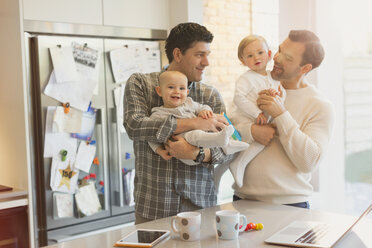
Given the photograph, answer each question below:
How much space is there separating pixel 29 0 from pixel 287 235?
2142 millimetres

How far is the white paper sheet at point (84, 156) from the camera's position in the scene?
2973 mm

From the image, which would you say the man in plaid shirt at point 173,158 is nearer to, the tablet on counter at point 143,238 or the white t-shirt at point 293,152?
the white t-shirt at point 293,152

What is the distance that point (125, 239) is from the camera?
142 cm

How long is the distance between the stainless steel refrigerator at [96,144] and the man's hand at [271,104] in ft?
4.79

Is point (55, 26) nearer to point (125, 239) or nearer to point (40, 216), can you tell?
point (40, 216)

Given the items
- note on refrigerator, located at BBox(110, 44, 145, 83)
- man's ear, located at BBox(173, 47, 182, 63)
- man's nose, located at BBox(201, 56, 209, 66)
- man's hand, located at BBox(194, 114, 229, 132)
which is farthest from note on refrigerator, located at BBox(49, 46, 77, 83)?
man's hand, located at BBox(194, 114, 229, 132)

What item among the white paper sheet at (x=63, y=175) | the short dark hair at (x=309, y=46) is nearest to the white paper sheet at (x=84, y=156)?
the white paper sheet at (x=63, y=175)

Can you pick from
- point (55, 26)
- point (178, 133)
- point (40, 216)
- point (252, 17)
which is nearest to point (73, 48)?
point (55, 26)

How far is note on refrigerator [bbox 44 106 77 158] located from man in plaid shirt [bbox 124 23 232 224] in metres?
1.06

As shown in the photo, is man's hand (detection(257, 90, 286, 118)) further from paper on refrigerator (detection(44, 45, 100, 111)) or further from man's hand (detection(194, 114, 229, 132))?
paper on refrigerator (detection(44, 45, 100, 111))

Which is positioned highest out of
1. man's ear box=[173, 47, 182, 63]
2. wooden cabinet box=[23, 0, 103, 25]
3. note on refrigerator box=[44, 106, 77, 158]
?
wooden cabinet box=[23, 0, 103, 25]

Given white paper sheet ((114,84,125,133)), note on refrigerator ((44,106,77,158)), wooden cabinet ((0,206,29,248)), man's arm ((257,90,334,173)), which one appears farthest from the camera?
white paper sheet ((114,84,125,133))

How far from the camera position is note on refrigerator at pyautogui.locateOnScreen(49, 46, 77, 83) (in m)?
2.86

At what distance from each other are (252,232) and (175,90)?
66 cm
